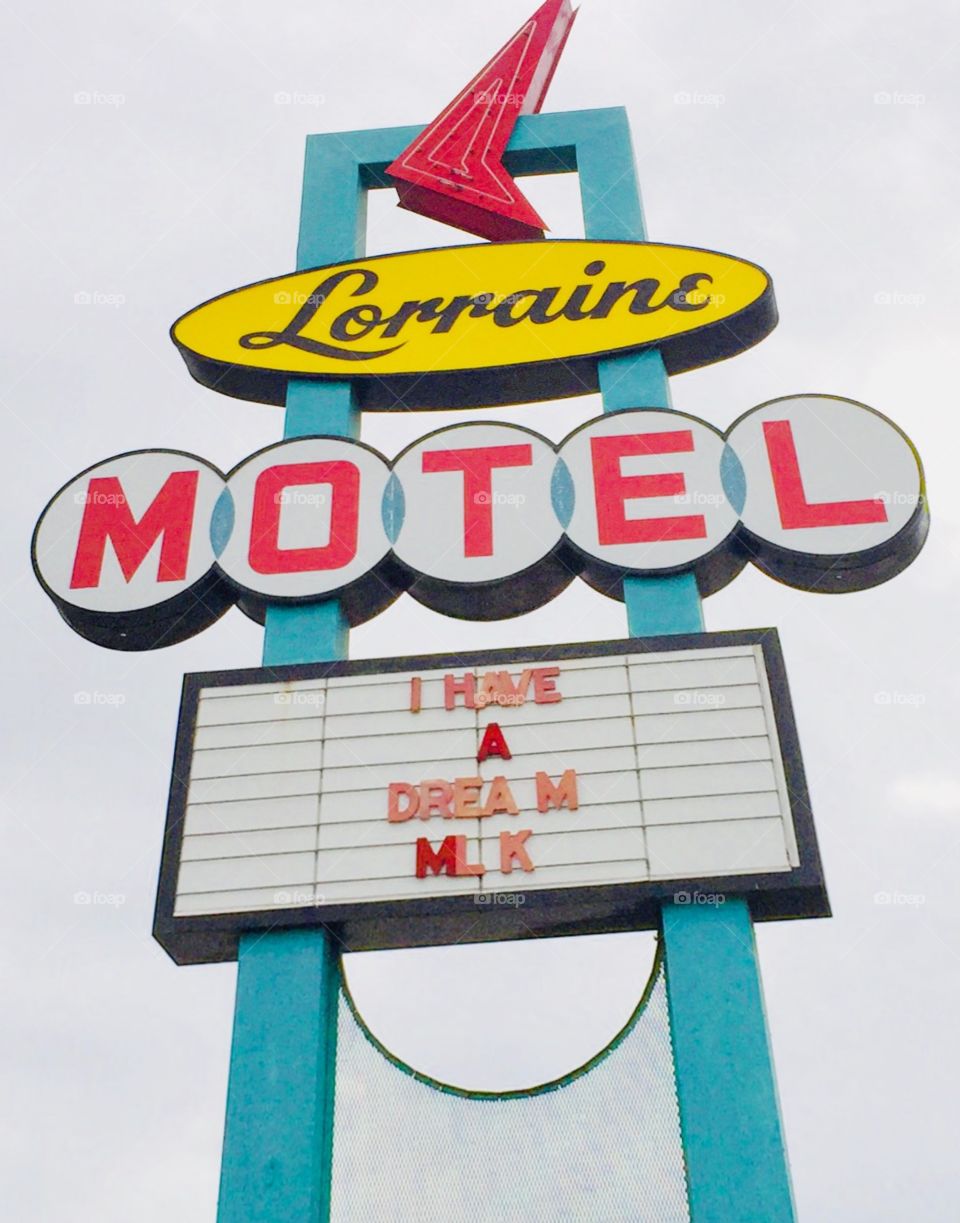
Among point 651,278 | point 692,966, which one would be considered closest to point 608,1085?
point 692,966

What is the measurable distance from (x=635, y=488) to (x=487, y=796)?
2.75 metres

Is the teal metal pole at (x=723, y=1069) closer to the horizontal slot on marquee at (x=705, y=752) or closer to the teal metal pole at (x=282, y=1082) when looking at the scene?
the horizontal slot on marquee at (x=705, y=752)

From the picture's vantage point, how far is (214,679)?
938 cm

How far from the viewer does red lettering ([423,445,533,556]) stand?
9.94 metres

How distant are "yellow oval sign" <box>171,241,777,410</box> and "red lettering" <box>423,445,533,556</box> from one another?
3.25ft

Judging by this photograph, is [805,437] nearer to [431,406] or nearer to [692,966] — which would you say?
[431,406]

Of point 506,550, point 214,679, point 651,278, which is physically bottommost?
point 214,679

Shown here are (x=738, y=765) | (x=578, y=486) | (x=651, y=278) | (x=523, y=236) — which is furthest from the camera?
(x=523, y=236)

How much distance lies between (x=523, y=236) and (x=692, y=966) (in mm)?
7166

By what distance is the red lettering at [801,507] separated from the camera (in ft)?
32.3

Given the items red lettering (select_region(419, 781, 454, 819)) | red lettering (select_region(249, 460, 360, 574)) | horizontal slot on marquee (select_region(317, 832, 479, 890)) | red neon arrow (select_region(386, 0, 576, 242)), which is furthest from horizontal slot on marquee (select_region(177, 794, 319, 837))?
red neon arrow (select_region(386, 0, 576, 242))

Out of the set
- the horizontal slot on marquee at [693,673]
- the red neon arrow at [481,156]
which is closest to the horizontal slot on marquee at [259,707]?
the horizontal slot on marquee at [693,673]

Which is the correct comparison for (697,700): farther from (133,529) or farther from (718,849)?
(133,529)

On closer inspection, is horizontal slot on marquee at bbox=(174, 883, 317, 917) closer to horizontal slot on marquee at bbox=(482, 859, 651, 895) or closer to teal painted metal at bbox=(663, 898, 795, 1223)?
horizontal slot on marquee at bbox=(482, 859, 651, 895)
